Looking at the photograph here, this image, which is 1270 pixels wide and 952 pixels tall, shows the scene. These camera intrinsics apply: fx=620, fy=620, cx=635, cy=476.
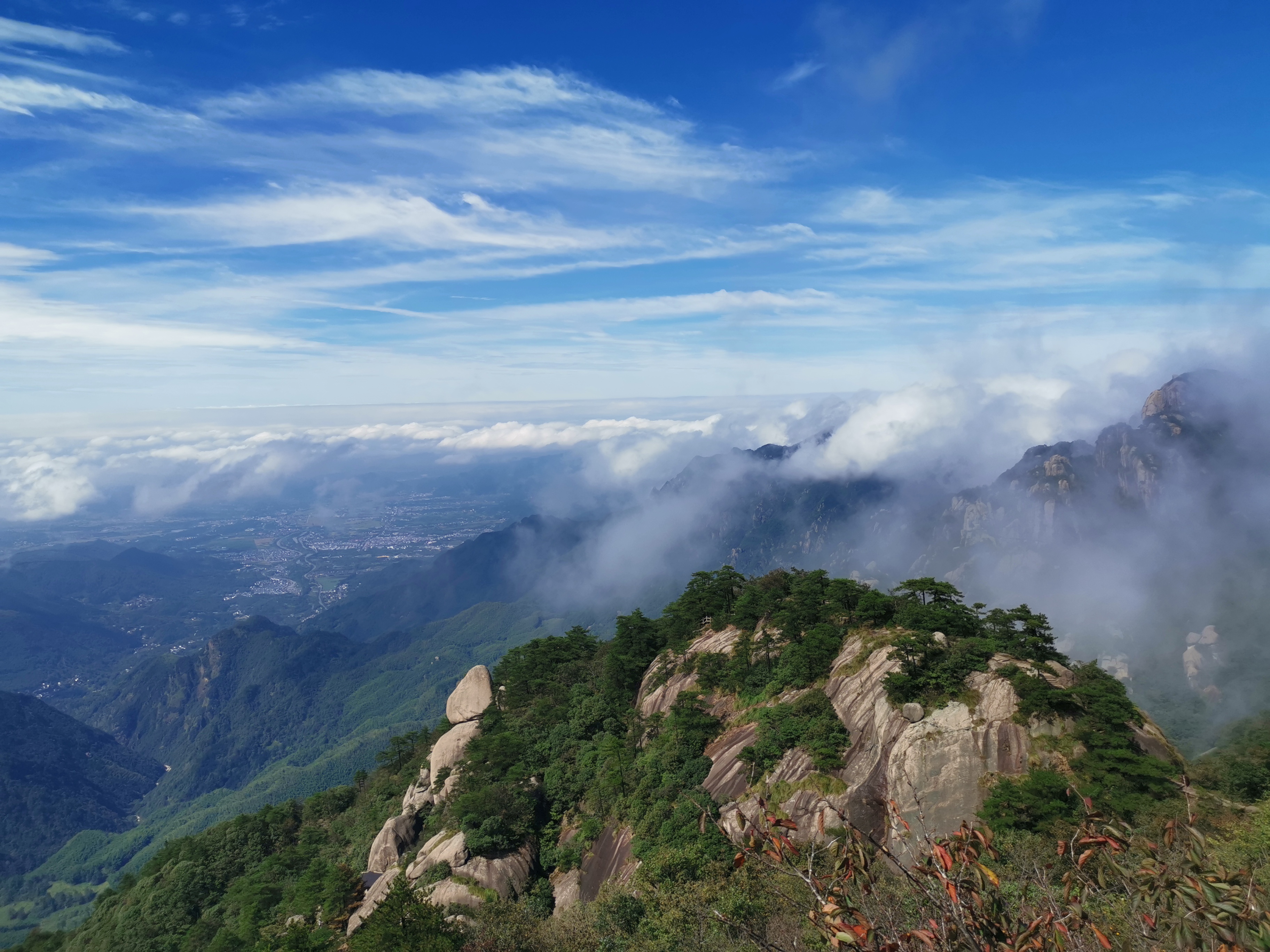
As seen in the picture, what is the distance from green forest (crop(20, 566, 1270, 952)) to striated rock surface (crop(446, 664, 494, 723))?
8.01ft

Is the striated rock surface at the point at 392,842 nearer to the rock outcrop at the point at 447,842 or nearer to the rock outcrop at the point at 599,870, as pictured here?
the rock outcrop at the point at 447,842

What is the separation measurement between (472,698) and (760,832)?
80179 mm

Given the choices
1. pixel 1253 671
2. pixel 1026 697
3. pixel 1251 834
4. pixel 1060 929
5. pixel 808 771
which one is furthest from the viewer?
pixel 1253 671

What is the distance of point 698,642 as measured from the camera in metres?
72.2

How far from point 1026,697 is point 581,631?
2588 inches

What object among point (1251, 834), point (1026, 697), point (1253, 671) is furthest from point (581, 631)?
point (1253, 671)

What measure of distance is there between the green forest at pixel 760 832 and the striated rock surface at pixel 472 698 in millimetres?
2443

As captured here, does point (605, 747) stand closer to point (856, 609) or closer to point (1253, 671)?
point (856, 609)

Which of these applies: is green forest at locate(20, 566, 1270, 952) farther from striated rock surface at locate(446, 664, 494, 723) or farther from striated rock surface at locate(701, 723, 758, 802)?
striated rock surface at locate(446, 664, 494, 723)

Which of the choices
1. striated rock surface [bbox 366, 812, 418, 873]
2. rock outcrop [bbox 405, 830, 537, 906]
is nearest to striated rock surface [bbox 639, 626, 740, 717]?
rock outcrop [bbox 405, 830, 537, 906]

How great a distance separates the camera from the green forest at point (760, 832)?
9.09 meters

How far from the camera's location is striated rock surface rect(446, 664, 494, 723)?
266 ft

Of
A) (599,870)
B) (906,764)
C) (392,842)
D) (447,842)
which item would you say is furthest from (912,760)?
(392,842)

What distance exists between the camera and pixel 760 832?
9.20 metres
